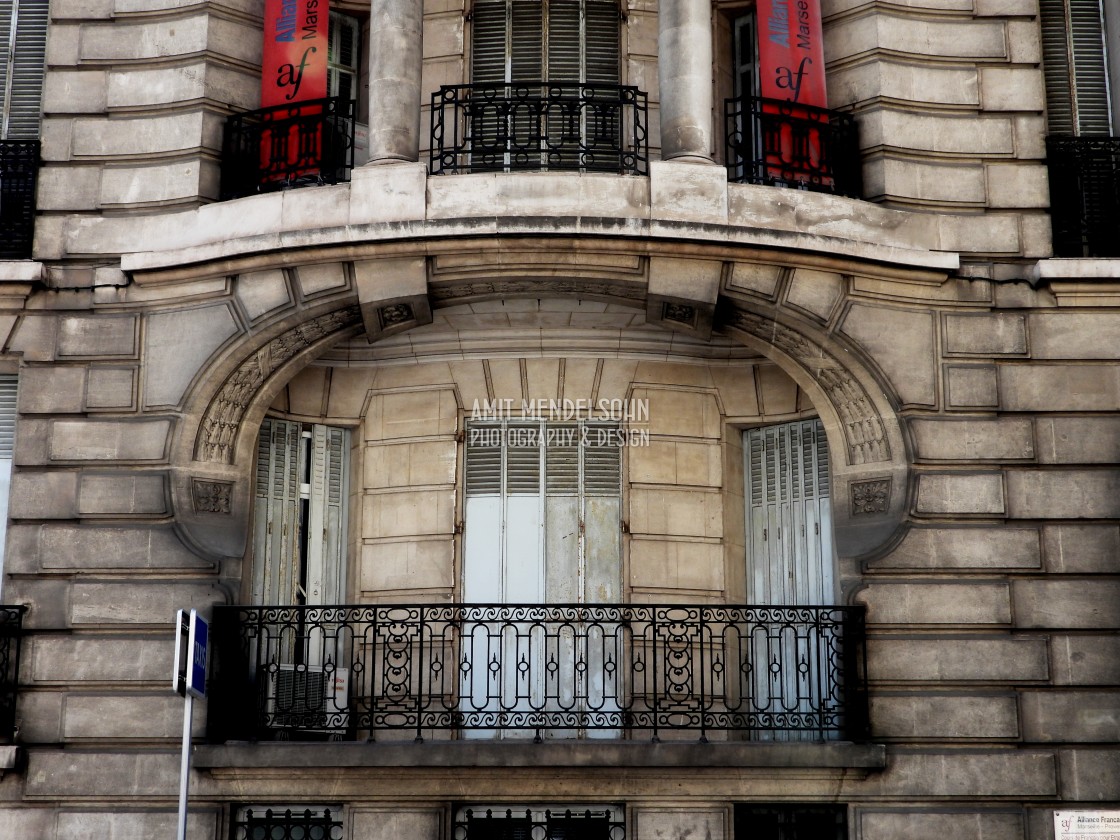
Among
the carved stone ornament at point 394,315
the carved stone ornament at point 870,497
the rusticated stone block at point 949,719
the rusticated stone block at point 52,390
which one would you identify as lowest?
the rusticated stone block at point 949,719

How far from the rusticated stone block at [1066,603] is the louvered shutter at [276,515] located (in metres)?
6.49

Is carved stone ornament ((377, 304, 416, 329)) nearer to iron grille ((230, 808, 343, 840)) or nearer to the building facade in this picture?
the building facade

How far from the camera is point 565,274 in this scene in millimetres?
13953

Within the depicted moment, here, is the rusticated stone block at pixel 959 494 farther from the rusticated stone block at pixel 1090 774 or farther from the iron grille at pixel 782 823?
the iron grille at pixel 782 823

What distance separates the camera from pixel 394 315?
14297mm

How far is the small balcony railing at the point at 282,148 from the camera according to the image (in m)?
14.8

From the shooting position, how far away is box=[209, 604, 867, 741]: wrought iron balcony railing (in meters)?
13.8

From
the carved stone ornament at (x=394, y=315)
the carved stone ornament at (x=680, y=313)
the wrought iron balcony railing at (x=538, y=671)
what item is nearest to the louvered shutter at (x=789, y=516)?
the wrought iron balcony railing at (x=538, y=671)

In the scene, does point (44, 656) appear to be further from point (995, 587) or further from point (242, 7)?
point (995, 587)

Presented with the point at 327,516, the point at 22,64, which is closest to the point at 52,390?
the point at 327,516

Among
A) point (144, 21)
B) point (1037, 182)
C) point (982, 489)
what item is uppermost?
point (144, 21)

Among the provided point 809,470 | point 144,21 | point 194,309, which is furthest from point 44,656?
point 809,470

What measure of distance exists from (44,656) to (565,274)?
551cm

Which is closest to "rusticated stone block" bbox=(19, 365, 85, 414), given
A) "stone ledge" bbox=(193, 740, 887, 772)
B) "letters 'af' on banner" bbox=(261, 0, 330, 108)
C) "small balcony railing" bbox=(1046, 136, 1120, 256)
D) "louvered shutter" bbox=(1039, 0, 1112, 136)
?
"letters 'af' on banner" bbox=(261, 0, 330, 108)
